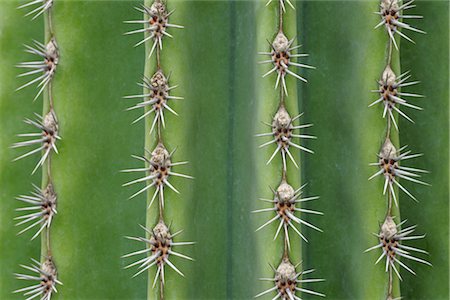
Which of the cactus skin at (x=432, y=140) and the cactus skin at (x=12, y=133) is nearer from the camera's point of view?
the cactus skin at (x=432, y=140)

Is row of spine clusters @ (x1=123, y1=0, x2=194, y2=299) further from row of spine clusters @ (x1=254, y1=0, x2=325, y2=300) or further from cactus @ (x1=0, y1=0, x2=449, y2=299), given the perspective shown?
row of spine clusters @ (x1=254, y1=0, x2=325, y2=300)

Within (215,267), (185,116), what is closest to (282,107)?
(185,116)

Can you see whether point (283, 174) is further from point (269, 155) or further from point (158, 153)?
point (158, 153)

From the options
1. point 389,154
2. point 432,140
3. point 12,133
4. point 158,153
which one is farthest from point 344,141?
point 12,133

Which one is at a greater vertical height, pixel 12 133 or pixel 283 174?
pixel 12 133

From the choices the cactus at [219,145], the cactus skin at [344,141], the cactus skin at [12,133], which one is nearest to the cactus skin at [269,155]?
the cactus at [219,145]

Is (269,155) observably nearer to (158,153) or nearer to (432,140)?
(158,153)

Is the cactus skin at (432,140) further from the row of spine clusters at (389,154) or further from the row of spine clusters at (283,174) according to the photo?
the row of spine clusters at (283,174)

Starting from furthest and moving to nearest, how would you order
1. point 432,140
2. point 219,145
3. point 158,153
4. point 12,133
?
point 12,133
point 432,140
point 219,145
point 158,153

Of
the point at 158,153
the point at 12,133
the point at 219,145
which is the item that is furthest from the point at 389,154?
the point at 12,133

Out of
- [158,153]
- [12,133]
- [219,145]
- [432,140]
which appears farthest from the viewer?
[12,133]

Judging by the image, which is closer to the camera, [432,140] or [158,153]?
[158,153]
